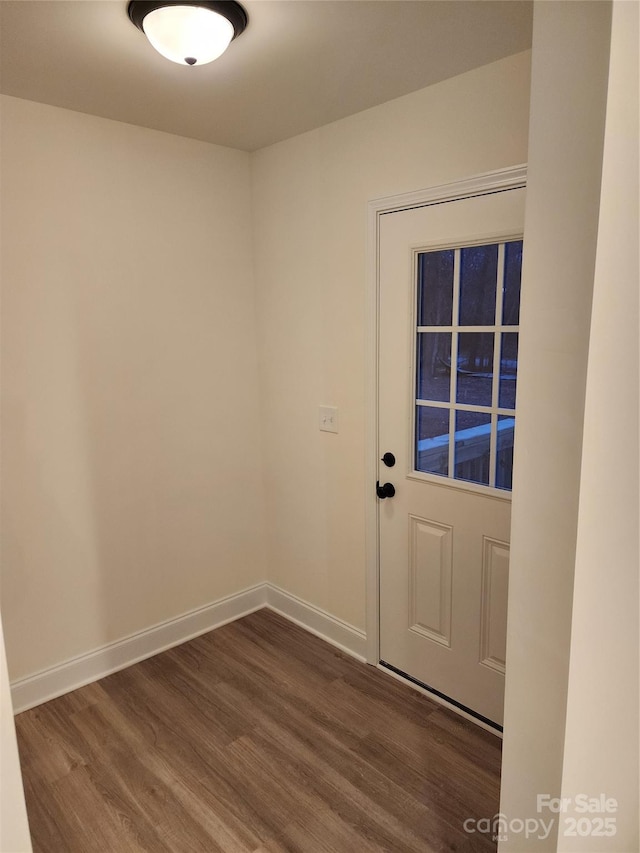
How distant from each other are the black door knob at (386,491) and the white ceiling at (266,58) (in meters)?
1.55

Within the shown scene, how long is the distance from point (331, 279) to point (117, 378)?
1.05m

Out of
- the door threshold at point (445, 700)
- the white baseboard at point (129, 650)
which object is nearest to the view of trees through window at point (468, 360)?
the door threshold at point (445, 700)

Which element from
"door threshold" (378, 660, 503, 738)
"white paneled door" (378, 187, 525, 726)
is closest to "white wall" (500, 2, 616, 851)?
"white paneled door" (378, 187, 525, 726)

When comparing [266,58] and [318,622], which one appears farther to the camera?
[318,622]

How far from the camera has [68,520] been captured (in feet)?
8.31

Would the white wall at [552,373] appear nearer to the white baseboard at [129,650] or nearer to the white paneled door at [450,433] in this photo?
the white paneled door at [450,433]

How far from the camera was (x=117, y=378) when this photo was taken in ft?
8.54

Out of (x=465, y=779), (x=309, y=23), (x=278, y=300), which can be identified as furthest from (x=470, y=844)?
(x=309, y=23)

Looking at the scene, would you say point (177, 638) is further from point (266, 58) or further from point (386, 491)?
point (266, 58)

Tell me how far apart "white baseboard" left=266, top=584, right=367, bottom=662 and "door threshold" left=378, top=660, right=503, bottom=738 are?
15 cm

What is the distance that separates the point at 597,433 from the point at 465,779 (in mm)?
1519

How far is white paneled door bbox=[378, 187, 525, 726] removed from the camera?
2.10 metres

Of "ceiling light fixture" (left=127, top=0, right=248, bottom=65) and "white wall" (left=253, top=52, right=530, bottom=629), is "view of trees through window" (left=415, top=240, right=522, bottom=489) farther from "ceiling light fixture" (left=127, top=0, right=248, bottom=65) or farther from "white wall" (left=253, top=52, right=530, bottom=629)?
"ceiling light fixture" (left=127, top=0, right=248, bottom=65)

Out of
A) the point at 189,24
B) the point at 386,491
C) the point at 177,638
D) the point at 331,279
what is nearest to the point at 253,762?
the point at 177,638
